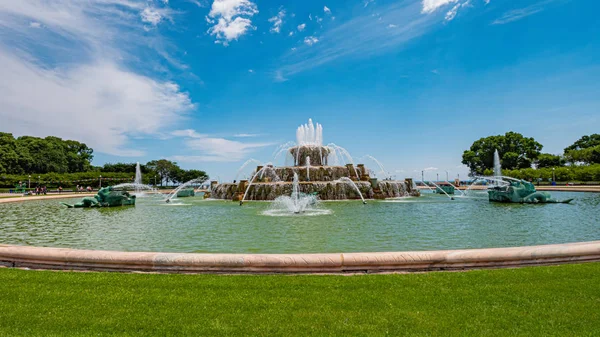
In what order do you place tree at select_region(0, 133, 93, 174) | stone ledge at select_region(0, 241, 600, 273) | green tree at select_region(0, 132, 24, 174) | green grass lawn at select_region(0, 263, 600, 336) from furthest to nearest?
tree at select_region(0, 133, 93, 174)
green tree at select_region(0, 132, 24, 174)
stone ledge at select_region(0, 241, 600, 273)
green grass lawn at select_region(0, 263, 600, 336)

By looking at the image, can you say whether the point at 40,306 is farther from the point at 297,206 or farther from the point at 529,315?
the point at 297,206

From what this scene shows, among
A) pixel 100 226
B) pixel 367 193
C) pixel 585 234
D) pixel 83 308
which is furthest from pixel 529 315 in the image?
pixel 367 193

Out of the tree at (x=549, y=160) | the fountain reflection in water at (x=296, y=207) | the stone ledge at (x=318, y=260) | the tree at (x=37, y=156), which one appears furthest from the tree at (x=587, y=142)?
the tree at (x=37, y=156)

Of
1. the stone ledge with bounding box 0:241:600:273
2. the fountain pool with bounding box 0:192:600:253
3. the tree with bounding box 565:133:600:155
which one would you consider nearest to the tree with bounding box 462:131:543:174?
the tree with bounding box 565:133:600:155

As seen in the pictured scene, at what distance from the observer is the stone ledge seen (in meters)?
5.67

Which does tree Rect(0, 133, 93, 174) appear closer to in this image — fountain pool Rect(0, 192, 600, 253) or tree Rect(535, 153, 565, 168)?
fountain pool Rect(0, 192, 600, 253)

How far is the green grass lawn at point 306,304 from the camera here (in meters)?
3.71

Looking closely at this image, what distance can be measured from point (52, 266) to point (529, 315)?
734 centimetres

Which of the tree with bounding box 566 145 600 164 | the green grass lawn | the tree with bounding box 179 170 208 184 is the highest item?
the tree with bounding box 566 145 600 164

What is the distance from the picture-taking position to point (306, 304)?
4340 mm

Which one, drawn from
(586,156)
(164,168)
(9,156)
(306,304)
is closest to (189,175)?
(164,168)

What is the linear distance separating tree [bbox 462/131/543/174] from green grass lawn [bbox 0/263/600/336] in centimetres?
8609

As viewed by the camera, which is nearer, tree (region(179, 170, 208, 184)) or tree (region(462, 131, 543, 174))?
tree (region(462, 131, 543, 174))

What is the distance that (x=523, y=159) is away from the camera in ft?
264
